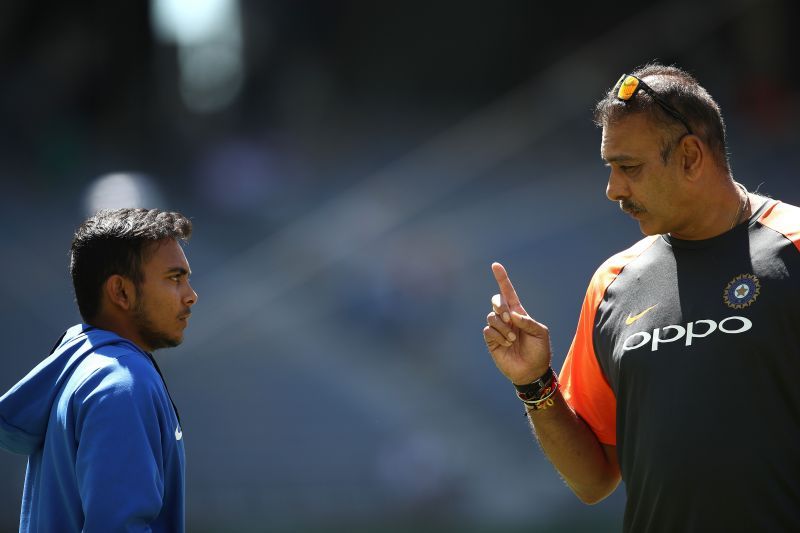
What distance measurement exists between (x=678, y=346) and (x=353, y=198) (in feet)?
25.2

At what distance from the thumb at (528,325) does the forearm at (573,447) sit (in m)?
0.17

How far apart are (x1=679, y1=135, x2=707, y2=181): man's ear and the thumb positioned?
565mm

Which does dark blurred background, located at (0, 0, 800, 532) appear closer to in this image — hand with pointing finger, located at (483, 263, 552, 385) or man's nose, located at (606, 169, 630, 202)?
hand with pointing finger, located at (483, 263, 552, 385)

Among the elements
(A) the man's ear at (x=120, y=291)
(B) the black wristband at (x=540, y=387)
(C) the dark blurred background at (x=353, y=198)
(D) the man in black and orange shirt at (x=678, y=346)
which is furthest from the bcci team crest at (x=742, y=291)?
(C) the dark blurred background at (x=353, y=198)

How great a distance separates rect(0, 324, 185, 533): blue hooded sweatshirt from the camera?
6.99ft

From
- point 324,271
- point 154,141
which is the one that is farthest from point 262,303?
point 154,141

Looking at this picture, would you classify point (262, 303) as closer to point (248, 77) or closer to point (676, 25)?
point (248, 77)

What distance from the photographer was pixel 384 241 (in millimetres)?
9594

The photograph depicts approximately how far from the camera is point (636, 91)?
105 inches

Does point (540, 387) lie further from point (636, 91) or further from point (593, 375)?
point (636, 91)

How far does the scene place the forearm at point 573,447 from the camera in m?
2.76

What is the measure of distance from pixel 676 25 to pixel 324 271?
4.79 m

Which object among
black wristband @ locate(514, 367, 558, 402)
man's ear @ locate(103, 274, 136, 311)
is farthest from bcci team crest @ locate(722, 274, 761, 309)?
man's ear @ locate(103, 274, 136, 311)

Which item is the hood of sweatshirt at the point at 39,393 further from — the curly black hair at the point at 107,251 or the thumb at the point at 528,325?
the thumb at the point at 528,325
